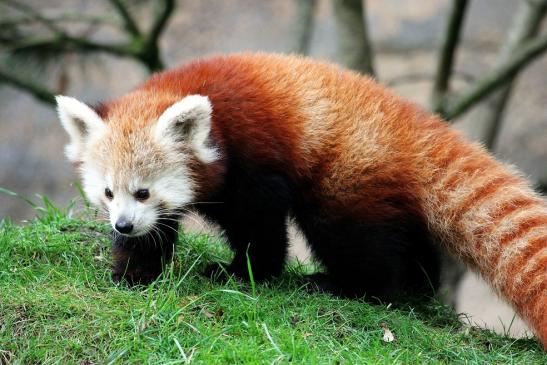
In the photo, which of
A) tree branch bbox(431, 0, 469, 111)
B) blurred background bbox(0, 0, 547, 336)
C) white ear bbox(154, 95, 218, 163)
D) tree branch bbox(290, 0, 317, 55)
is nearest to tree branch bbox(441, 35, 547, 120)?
tree branch bbox(431, 0, 469, 111)

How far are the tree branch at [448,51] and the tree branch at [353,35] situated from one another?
734mm

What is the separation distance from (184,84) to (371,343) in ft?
6.12

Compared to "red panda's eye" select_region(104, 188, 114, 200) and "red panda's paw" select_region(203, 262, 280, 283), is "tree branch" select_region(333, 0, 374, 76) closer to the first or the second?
"red panda's paw" select_region(203, 262, 280, 283)

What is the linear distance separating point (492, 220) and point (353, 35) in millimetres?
3326

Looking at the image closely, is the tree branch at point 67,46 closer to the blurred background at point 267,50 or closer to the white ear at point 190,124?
the blurred background at point 267,50

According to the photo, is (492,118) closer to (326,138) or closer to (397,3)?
(326,138)

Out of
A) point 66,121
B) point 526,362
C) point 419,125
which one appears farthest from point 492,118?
point 66,121

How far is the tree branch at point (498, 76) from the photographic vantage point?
24.1 feet

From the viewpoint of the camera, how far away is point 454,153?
4879mm

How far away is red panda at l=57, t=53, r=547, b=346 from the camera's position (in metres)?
4.42

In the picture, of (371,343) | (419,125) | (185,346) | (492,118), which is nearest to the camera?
(185,346)

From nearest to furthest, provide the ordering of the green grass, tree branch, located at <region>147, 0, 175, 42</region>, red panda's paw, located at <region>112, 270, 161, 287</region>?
the green grass → red panda's paw, located at <region>112, 270, 161, 287</region> → tree branch, located at <region>147, 0, 175, 42</region>

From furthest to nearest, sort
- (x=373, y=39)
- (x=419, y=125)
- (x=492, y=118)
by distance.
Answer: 1. (x=373, y=39)
2. (x=492, y=118)
3. (x=419, y=125)

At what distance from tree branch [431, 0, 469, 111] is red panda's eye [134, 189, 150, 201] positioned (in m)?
4.09
